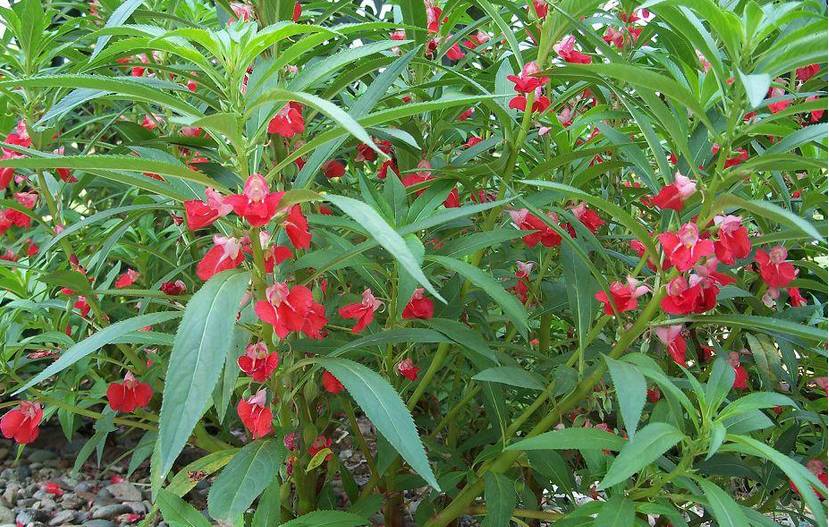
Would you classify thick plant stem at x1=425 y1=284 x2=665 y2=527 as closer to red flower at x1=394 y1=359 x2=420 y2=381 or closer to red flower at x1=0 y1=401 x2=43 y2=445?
red flower at x1=394 y1=359 x2=420 y2=381

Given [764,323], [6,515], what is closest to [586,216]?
[764,323]

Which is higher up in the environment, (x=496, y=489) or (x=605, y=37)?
(x=605, y=37)

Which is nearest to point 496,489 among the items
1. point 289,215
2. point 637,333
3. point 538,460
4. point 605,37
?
point 538,460

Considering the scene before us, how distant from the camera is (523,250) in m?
1.58

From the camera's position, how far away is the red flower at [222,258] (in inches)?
39.6

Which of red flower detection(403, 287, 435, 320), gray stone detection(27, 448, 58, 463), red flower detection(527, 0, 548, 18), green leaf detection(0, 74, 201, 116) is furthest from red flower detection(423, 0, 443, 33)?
gray stone detection(27, 448, 58, 463)

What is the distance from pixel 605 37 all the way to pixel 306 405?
3.21ft

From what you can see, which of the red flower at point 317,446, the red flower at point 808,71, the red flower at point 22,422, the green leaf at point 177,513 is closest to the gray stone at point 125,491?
the red flower at point 22,422

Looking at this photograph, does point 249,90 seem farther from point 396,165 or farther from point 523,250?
point 523,250

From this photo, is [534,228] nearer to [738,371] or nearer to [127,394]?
[738,371]

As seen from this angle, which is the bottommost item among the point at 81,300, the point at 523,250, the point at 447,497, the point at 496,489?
the point at 447,497

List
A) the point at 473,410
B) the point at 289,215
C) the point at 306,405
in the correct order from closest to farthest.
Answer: the point at 289,215 → the point at 306,405 → the point at 473,410

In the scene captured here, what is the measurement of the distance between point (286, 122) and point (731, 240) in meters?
0.66

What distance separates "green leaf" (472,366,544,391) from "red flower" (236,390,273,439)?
32cm
